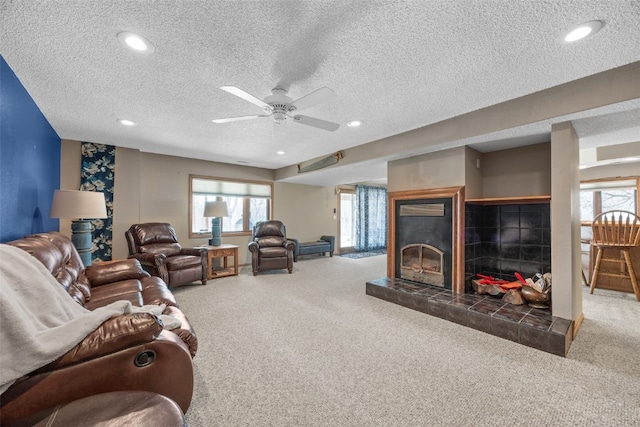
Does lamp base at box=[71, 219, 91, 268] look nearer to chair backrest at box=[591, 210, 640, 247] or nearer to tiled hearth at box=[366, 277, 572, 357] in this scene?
tiled hearth at box=[366, 277, 572, 357]

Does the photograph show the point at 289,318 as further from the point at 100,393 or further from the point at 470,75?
the point at 470,75

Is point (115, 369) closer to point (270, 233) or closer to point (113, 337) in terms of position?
point (113, 337)

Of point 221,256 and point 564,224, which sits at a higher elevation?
point 564,224

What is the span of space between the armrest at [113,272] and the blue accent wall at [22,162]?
66 cm

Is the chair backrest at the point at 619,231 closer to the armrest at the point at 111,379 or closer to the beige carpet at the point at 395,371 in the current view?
the beige carpet at the point at 395,371

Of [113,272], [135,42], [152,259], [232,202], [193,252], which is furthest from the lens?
[232,202]

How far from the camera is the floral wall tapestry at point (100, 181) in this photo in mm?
4035

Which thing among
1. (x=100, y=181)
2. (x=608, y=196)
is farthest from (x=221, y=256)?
(x=608, y=196)

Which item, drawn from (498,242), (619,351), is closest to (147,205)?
(498,242)

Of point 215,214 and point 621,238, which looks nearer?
point 621,238

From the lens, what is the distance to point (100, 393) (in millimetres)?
1052

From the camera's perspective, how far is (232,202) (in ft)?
19.4

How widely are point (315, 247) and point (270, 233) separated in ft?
5.22

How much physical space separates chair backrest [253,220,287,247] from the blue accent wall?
10.0ft
